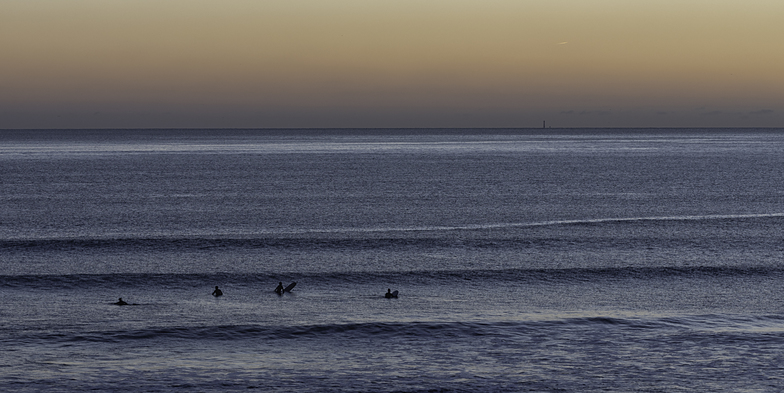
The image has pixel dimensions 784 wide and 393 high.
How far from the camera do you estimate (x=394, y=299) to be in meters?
35.1

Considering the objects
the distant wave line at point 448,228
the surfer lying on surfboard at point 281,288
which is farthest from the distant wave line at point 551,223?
the surfer lying on surfboard at point 281,288

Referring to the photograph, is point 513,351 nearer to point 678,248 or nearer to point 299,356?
point 299,356

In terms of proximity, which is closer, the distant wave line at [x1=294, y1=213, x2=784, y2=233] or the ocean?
the ocean

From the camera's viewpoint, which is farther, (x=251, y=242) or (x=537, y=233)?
(x=537, y=233)

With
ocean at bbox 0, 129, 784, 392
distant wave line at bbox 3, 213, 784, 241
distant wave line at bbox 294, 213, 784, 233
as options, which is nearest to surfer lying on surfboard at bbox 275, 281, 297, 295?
ocean at bbox 0, 129, 784, 392

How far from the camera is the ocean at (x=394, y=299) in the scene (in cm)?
2375

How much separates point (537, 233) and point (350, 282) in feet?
67.7

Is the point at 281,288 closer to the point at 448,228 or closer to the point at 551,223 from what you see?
the point at 448,228

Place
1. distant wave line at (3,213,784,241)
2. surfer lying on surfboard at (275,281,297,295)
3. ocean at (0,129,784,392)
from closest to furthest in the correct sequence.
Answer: ocean at (0,129,784,392)
surfer lying on surfboard at (275,281,297,295)
distant wave line at (3,213,784,241)

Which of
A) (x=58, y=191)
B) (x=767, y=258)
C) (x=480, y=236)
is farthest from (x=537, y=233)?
(x=58, y=191)

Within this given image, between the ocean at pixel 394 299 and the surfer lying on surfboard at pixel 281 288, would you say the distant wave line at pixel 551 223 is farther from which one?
the surfer lying on surfboard at pixel 281 288

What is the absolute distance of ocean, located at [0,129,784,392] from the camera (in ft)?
77.9

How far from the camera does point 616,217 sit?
65750 mm

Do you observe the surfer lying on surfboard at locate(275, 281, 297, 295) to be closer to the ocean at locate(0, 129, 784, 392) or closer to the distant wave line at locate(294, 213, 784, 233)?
the ocean at locate(0, 129, 784, 392)
